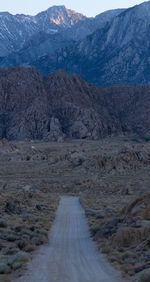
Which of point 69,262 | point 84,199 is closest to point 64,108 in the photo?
point 84,199

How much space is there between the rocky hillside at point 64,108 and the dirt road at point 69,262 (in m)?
107

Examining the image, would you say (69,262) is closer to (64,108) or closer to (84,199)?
(84,199)

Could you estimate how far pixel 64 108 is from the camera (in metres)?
145

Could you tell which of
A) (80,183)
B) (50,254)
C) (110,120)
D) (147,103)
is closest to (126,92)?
(147,103)

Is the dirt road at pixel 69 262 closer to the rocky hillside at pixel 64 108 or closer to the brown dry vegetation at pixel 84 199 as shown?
the brown dry vegetation at pixel 84 199

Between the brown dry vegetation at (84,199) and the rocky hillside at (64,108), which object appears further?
the rocky hillside at (64,108)

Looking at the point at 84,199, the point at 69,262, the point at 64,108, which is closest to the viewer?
the point at 69,262

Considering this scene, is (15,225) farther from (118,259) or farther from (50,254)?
(118,259)

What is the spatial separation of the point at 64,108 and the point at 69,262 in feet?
436

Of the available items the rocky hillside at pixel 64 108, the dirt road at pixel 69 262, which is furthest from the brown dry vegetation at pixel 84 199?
the rocky hillside at pixel 64 108

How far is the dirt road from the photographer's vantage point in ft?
36.9

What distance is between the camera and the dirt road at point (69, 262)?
1123cm

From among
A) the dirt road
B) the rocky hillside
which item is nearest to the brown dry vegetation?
the dirt road

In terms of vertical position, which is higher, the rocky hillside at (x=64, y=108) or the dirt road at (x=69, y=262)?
the dirt road at (x=69, y=262)
